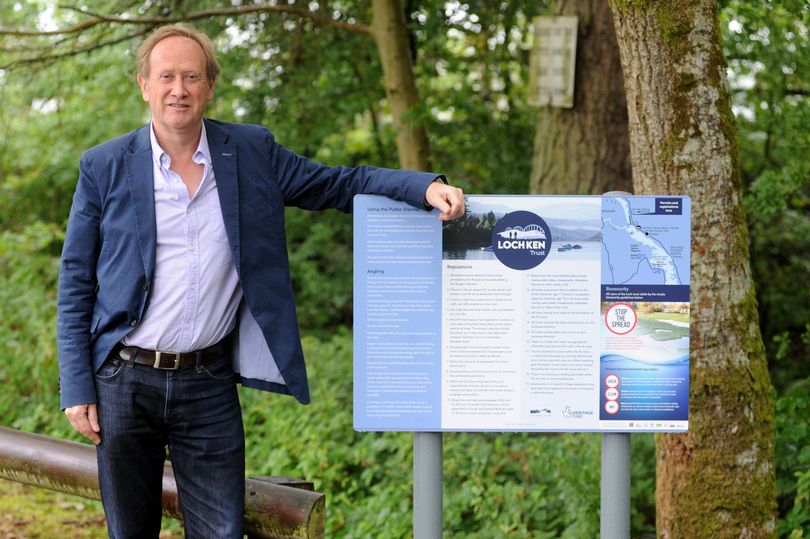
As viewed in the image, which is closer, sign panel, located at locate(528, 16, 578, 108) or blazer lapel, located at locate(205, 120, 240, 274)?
blazer lapel, located at locate(205, 120, 240, 274)

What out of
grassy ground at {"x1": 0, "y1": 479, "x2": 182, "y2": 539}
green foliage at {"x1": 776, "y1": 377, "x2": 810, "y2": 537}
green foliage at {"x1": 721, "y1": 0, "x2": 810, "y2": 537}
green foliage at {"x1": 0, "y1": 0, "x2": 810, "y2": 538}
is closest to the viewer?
green foliage at {"x1": 776, "y1": 377, "x2": 810, "y2": 537}

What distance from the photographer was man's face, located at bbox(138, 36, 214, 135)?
9.95 ft

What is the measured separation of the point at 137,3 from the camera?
284 inches

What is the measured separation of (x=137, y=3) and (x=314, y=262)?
→ 3428mm

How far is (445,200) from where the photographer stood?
2955 mm

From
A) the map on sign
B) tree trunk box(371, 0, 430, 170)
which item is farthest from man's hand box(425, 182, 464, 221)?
tree trunk box(371, 0, 430, 170)

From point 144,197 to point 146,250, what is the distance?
17 centimetres

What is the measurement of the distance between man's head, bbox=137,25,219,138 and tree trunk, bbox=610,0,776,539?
1681mm

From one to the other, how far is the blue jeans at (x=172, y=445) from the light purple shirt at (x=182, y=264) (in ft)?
0.39

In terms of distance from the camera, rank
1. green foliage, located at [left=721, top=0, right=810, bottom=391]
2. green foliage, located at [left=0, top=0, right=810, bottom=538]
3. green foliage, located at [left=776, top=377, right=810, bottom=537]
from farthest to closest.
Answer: green foliage, located at [left=721, top=0, right=810, bottom=391] < green foliage, located at [left=0, top=0, right=810, bottom=538] < green foliage, located at [left=776, top=377, right=810, bottom=537]

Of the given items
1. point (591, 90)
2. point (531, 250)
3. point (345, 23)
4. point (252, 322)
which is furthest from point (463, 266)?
point (345, 23)

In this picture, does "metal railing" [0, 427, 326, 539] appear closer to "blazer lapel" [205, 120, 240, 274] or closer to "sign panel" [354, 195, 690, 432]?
"sign panel" [354, 195, 690, 432]

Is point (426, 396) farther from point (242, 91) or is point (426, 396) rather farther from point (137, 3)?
point (242, 91)

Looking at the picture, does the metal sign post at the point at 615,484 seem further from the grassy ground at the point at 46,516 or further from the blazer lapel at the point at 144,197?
the grassy ground at the point at 46,516
